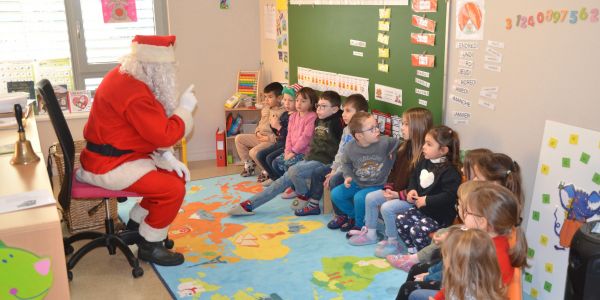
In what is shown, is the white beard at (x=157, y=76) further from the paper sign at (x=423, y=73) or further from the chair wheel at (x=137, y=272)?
the paper sign at (x=423, y=73)

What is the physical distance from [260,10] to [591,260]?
496 cm

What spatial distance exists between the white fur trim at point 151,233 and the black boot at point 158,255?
7cm

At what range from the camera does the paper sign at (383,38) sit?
13.9ft

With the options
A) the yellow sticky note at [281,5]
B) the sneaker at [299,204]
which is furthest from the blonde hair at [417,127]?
the yellow sticky note at [281,5]

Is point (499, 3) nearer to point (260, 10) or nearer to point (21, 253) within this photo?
point (21, 253)

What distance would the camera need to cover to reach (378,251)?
3.79m

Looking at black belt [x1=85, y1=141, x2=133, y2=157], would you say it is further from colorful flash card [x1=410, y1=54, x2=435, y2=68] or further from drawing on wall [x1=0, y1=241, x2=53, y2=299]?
colorful flash card [x1=410, y1=54, x2=435, y2=68]

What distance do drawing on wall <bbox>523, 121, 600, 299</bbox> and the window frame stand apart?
4.21 m

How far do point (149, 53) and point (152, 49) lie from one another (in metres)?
0.04

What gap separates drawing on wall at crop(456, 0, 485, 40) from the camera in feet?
11.2

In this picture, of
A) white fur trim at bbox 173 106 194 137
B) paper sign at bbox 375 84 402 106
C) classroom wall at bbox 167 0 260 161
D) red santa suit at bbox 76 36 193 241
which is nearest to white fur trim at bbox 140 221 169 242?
red santa suit at bbox 76 36 193 241

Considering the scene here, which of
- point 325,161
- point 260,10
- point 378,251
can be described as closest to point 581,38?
point 378,251

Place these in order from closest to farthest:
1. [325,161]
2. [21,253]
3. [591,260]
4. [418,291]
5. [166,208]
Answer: [591,260] < [21,253] < [418,291] < [166,208] < [325,161]

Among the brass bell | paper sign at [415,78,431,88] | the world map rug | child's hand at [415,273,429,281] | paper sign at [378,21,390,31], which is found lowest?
the world map rug
